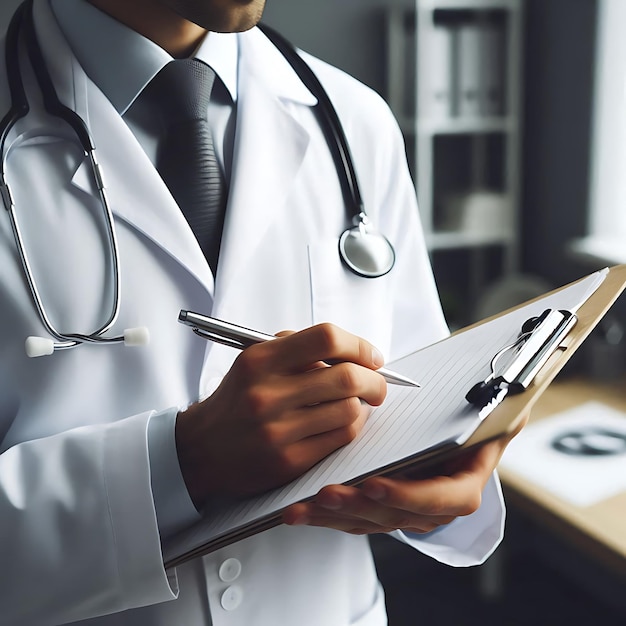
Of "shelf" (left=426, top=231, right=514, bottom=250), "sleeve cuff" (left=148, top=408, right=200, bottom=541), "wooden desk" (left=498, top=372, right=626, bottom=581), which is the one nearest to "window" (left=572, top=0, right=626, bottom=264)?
"shelf" (left=426, top=231, right=514, bottom=250)

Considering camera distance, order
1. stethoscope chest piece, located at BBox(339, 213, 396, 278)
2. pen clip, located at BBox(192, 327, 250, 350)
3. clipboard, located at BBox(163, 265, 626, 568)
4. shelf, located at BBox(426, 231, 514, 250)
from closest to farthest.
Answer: clipboard, located at BBox(163, 265, 626, 568)
pen clip, located at BBox(192, 327, 250, 350)
stethoscope chest piece, located at BBox(339, 213, 396, 278)
shelf, located at BBox(426, 231, 514, 250)

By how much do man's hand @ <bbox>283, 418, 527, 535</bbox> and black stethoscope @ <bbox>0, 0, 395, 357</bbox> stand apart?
0.76 feet

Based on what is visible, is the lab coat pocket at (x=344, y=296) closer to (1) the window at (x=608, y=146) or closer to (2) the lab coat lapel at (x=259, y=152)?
(2) the lab coat lapel at (x=259, y=152)

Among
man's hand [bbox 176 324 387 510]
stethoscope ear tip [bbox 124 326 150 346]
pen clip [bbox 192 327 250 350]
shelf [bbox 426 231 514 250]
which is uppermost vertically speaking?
pen clip [bbox 192 327 250 350]

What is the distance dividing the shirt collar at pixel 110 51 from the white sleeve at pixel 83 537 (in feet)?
1.10

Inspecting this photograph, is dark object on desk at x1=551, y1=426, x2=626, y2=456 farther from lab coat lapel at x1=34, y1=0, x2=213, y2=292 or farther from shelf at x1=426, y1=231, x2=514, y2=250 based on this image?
lab coat lapel at x1=34, y1=0, x2=213, y2=292

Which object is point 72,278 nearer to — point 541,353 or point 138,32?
point 138,32

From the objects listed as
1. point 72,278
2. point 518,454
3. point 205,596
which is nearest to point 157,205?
point 72,278

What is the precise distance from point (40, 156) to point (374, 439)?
1.38ft

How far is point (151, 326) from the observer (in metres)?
0.69

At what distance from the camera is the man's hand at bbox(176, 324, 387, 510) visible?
55 cm

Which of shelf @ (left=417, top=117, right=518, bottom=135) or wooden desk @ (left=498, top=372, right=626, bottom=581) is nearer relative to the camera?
wooden desk @ (left=498, top=372, right=626, bottom=581)

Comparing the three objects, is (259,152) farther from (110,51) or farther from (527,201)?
(527,201)

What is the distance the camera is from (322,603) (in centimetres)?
76
